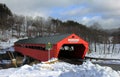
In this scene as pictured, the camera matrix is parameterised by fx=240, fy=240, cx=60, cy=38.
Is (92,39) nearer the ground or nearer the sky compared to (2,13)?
nearer the ground

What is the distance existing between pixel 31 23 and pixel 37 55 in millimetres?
115924

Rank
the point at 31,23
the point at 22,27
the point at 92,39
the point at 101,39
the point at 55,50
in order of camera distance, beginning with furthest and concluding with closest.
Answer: the point at 31,23
the point at 22,27
the point at 101,39
the point at 92,39
the point at 55,50

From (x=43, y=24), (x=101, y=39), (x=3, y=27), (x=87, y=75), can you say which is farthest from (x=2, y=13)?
(x=87, y=75)

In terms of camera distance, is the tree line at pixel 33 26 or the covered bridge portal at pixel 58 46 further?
the tree line at pixel 33 26

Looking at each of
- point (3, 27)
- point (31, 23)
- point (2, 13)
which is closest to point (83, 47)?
point (3, 27)

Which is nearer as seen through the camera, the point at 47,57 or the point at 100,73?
the point at 100,73

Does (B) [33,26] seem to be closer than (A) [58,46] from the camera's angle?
No

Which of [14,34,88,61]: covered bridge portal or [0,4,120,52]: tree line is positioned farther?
[0,4,120,52]: tree line

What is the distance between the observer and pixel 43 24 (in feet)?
473

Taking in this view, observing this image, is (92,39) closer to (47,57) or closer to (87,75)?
(47,57)

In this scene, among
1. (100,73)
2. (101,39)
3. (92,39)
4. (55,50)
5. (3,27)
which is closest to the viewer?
(100,73)

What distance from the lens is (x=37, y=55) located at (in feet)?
117

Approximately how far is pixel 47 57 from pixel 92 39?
5170 centimetres

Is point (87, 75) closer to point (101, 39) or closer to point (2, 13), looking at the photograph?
point (101, 39)
